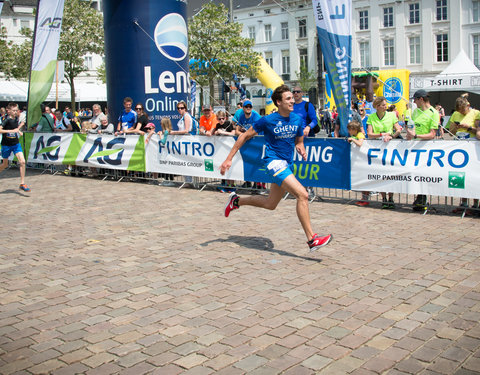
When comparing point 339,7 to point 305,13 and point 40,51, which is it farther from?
point 305,13

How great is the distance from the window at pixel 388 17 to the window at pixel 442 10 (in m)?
5.12

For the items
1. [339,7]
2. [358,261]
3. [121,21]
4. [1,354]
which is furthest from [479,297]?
[121,21]

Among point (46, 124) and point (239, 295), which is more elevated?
point (46, 124)

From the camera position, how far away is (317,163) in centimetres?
1041

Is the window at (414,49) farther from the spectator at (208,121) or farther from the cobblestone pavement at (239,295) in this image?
the cobblestone pavement at (239,295)

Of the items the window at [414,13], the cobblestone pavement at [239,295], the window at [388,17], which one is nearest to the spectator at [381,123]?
the cobblestone pavement at [239,295]

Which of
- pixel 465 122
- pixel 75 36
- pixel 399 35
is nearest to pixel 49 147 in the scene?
pixel 465 122

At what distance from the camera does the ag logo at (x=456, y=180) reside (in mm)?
8750

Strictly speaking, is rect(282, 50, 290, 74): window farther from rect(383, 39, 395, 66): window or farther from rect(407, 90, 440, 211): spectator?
rect(407, 90, 440, 211): spectator

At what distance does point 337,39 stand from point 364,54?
5582cm

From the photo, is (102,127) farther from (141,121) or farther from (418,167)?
(418,167)

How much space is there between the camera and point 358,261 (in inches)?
248

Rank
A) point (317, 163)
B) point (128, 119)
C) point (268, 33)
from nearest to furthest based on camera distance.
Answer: point (317, 163)
point (128, 119)
point (268, 33)

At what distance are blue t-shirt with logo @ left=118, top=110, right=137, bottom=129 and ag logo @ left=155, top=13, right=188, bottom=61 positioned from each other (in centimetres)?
188
